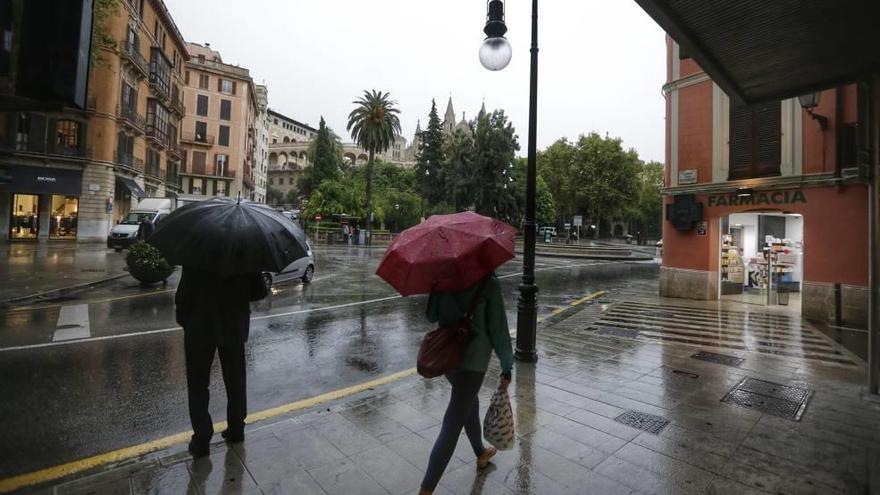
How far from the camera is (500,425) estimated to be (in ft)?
9.77

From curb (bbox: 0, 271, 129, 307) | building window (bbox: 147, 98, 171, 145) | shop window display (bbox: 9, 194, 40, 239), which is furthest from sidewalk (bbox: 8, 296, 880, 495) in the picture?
building window (bbox: 147, 98, 171, 145)

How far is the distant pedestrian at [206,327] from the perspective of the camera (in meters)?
3.43

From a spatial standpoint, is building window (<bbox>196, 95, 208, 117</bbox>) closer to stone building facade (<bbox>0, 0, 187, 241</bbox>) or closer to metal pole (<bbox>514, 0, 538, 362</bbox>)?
stone building facade (<bbox>0, 0, 187, 241</bbox>)

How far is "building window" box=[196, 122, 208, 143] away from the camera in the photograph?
53.7m

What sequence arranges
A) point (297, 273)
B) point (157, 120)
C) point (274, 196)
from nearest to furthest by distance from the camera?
point (297, 273) → point (157, 120) → point (274, 196)

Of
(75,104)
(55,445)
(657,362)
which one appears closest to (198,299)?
(75,104)

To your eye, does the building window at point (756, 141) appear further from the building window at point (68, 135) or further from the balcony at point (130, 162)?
the balcony at point (130, 162)

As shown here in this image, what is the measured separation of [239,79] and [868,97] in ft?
203

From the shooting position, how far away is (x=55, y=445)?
3.66 m

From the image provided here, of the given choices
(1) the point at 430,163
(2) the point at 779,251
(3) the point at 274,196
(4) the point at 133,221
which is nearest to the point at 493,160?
(1) the point at 430,163

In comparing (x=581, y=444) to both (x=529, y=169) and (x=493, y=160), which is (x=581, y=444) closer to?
(x=529, y=169)

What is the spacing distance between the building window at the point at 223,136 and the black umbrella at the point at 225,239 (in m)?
58.5

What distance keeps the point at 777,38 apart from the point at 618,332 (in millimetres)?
5362

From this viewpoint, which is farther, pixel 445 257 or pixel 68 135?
pixel 68 135
